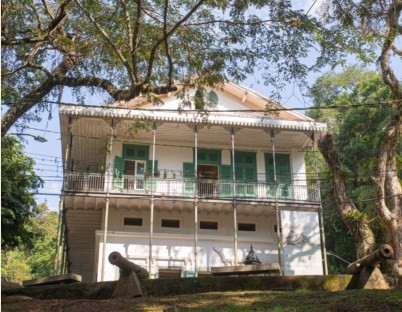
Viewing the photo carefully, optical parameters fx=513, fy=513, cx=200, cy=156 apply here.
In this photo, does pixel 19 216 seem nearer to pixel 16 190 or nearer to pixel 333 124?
pixel 16 190

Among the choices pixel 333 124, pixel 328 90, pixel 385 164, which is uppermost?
pixel 328 90

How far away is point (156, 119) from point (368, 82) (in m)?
15.7

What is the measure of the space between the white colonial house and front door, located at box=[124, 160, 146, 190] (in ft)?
0.14

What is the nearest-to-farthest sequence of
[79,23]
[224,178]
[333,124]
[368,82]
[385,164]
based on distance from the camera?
[79,23]
[385,164]
[224,178]
[368,82]
[333,124]

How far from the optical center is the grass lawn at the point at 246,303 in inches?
294

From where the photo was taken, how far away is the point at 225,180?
22.0m

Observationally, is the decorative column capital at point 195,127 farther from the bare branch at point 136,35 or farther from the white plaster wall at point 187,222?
Answer: the bare branch at point 136,35

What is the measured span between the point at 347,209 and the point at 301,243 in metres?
6.14

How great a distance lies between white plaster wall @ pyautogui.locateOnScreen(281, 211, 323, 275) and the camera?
20.3 m

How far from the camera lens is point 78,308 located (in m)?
8.60

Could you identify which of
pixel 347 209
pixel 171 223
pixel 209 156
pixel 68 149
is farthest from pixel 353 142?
pixel 68 149

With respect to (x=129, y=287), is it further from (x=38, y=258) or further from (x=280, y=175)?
(x=38, y=258)

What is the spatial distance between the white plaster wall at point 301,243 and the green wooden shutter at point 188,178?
3903mm

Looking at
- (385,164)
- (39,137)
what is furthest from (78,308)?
(385,164)
